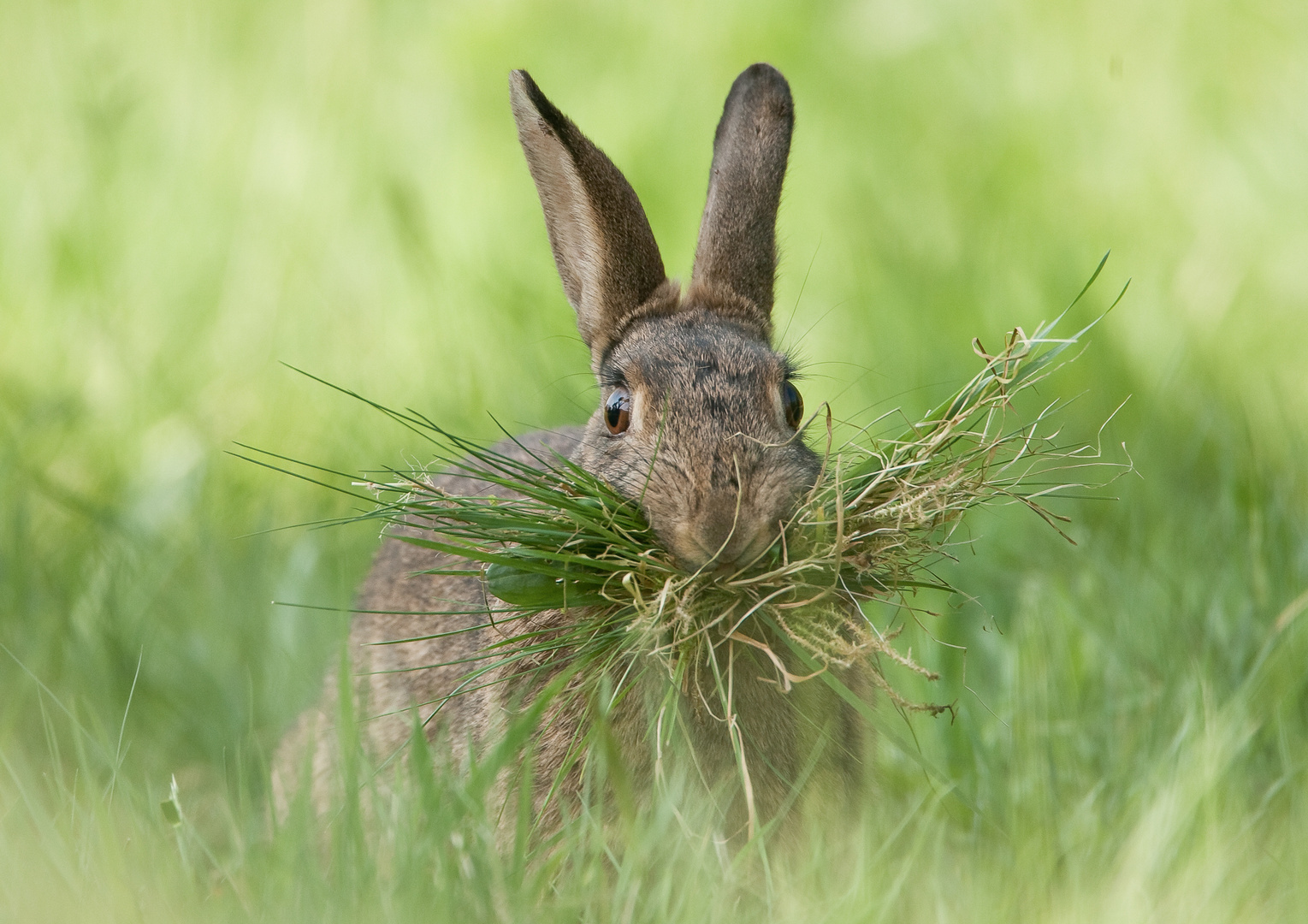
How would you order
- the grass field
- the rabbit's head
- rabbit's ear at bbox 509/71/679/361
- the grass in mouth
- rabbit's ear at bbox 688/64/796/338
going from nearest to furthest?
the grass field
the grass in mouth
the rabbit's head
rabbit's ear at bbox 509/71/679/361
rabbit's ear at bbox 688/64/796/338

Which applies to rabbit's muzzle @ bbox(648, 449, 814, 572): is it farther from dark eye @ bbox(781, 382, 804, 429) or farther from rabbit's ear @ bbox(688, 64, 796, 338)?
rabbit's ear @ bbox(688, 64, 796, 338)

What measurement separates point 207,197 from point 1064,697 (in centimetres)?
435

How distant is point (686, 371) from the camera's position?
3252 millimetres

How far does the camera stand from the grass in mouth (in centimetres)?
272

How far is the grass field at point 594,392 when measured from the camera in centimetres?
259

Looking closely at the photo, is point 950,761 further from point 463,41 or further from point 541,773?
point 463,41

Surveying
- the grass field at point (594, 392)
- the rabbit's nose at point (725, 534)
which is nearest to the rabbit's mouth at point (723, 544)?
the rabbit's nose at point (725, 534)

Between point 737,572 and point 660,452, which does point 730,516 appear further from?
point 660,452

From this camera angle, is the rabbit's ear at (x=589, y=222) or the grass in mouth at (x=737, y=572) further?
the rabbit's ear at (x=589, y=222)

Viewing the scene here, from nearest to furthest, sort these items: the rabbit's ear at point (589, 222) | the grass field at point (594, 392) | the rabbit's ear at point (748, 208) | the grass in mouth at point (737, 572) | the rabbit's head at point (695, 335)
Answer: the grass field at point (594, 392) → the grass in mouth at point (737, 572) → the rabbit's head at point (695, 335) → the rabbit's ear at point (589, 222) → the rabbit's ear at point (748, 208)

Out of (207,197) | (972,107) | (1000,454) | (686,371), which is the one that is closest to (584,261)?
(686,371)

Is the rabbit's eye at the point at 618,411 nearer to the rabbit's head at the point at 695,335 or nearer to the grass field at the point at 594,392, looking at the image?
the rabbit's head at the point at 695,335

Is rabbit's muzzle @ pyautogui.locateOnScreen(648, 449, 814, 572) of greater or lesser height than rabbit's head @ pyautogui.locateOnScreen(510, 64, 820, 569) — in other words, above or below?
below

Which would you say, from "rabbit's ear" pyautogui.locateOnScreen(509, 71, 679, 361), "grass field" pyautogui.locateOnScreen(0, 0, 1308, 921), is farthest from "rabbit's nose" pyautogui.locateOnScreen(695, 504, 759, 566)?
"rabbit's ear" pyautogui.locateOnScreen(509, 71, 679, 361)
